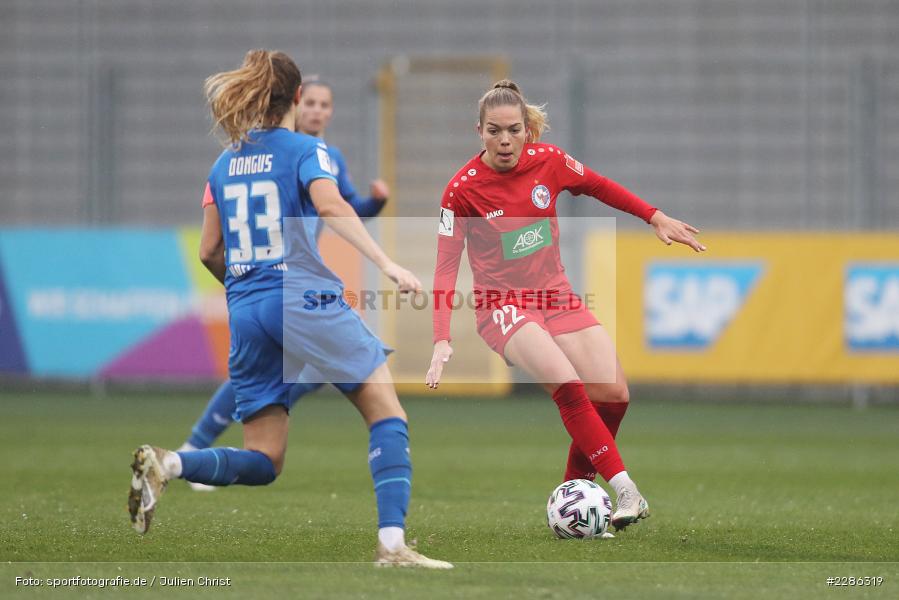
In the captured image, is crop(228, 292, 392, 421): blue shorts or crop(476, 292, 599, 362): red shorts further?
crop(476, 292, 599, 362): red shorts

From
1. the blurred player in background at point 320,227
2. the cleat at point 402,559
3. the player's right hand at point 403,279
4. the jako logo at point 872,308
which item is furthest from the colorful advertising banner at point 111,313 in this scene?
the player's right hand at point 403,279

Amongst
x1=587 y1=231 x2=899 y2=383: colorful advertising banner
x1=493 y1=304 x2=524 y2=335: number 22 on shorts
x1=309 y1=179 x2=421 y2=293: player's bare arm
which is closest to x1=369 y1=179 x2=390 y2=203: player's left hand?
x1=493 y1=304 x2=524 y2=335: number 22 on shorts

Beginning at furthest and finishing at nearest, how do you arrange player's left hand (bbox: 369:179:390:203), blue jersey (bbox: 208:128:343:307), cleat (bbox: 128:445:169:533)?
1. player's left hand (bbox: 369:179:390:203)
2. blue jersey (bbox: 208:128:343:307)
3. cleat (bbox: 128:445:169:533)

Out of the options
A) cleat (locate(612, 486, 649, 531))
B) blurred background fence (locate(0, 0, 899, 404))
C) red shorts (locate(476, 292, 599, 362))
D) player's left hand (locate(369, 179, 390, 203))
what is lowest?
cleat (locate(612, 486, 649, 531))

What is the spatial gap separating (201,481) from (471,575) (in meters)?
1.08

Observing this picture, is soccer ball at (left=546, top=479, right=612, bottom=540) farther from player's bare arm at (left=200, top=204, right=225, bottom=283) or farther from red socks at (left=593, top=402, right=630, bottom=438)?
player's bare arm at (left=200, top=204, right=225, bottom=283)

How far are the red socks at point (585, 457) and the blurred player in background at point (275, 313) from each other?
57.9 inches

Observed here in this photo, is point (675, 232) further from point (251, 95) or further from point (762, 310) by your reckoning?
point (762, 310)

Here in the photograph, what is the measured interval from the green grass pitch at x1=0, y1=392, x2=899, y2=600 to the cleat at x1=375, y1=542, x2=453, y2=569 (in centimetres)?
6

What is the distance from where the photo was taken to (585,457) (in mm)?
6203

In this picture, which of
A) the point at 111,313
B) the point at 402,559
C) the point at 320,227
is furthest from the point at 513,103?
the point at 111,313

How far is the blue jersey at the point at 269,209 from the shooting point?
489 cm

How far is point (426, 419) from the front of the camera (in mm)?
12820

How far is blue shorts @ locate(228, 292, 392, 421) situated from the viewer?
15.8 feet
